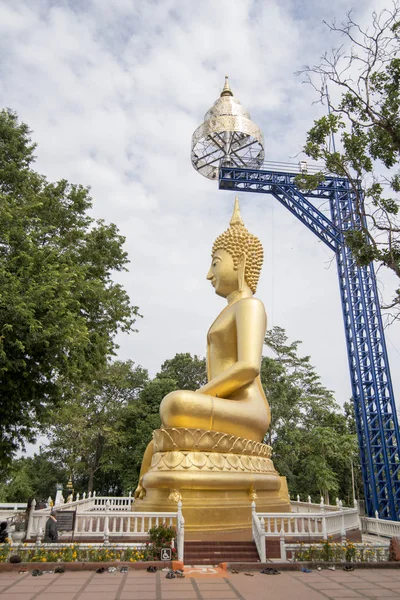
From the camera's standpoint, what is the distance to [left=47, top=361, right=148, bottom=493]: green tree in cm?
2423

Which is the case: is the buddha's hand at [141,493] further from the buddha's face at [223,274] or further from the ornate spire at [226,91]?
the ornate spire at [226,91]

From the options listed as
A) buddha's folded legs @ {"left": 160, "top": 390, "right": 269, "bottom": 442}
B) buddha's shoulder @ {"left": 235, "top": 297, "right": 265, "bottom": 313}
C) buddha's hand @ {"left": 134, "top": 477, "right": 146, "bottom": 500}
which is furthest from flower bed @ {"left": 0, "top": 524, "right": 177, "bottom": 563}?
buddha's shoulder @ {"left": 235, "top": 297, "right": 265, "bottom": 313}

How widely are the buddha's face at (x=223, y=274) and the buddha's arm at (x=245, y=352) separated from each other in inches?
53.0

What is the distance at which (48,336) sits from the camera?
961 centimetres

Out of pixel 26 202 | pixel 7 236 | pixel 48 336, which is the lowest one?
pixel 48 336

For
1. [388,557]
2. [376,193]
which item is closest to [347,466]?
[388,557]

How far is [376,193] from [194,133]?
15.6 m

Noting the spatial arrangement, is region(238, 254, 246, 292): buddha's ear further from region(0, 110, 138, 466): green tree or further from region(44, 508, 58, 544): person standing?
region(44, 508, 58, 544): person standing

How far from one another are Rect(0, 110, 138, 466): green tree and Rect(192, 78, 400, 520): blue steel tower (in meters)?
7.22

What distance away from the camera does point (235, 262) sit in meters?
12.5

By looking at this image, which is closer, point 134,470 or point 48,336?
point 48,336

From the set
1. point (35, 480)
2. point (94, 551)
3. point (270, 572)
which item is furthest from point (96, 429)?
point (270, 572)

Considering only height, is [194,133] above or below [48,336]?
above

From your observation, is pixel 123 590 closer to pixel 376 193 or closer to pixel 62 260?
pixel 376 193
